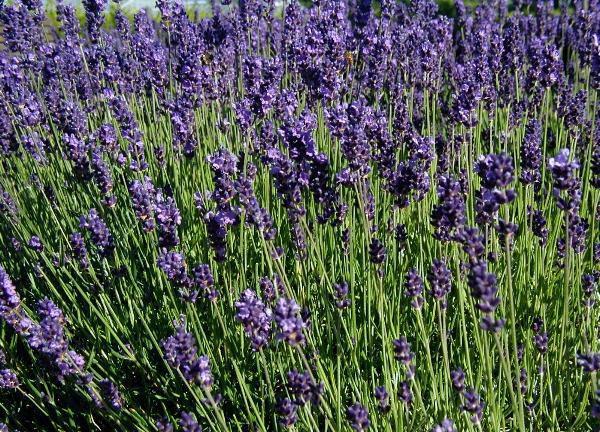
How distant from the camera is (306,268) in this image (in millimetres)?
2975

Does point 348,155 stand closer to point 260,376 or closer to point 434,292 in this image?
point 434,292

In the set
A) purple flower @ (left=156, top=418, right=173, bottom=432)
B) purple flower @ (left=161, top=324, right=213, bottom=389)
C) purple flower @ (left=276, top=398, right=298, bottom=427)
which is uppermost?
purple flower @ (left=161, top=324, right=213, bottom=389)

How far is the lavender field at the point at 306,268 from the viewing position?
2.19m

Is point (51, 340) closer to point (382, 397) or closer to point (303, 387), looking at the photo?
point (303, 387)

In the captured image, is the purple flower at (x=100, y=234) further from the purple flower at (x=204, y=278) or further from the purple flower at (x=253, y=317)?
the purple flower at (x=253, y=317)

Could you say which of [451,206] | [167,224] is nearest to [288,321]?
[451,206]

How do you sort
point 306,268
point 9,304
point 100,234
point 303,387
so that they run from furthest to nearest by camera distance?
1. point 306,268
2. point 100,234
3. point 9,304
4. point 303,387

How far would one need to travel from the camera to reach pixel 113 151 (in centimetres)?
373

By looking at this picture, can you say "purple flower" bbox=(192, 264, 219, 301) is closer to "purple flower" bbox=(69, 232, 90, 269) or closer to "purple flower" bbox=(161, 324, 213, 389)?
"purple flower" bbox=(161, 324, 213, 389)

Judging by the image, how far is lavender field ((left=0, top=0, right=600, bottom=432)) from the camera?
2188 mm

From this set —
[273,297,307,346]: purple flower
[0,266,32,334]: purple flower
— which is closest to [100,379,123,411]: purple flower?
[0,266,32,334]: purple flower

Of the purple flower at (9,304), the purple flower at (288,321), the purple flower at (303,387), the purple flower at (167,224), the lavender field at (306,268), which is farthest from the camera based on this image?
the purple flower at (167,224)

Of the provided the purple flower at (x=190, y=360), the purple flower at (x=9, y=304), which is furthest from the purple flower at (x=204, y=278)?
the purple flower at (x=9, y=304)

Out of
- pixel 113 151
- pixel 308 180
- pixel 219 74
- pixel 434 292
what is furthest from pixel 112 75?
pixel 434 292
